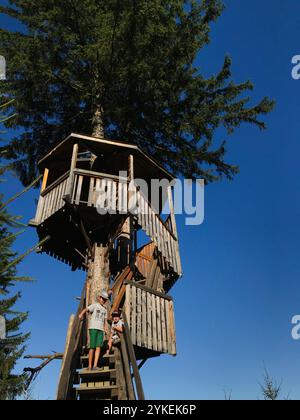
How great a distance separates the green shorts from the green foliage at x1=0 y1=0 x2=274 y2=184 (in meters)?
7.37

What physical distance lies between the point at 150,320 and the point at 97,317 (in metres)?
2.37

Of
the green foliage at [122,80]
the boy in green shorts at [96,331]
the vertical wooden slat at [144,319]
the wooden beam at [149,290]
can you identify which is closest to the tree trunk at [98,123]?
the green foliage at [122,80]

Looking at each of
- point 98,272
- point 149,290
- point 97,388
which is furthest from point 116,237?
point 97,388

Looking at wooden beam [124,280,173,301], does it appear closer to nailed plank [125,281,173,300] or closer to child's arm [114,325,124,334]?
nailed plank [125,281,173,300]

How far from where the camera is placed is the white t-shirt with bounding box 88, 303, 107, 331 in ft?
25.0

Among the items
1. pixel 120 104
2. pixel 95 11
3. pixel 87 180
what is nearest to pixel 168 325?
pixel 87 180

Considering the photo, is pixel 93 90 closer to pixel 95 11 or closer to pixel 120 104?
pixel 120 104

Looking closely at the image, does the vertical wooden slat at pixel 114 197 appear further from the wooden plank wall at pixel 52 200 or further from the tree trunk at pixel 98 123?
the tree trunk at pixel 98 123

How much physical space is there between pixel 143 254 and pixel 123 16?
6715 mm

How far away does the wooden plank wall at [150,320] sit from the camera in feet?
30.8

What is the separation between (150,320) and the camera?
984 centimetres

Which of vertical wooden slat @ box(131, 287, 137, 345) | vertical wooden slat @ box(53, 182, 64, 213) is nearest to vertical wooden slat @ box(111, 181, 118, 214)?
vertical wooden slat @ box(53, 182, 64, 213)

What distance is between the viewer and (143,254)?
1191 cm

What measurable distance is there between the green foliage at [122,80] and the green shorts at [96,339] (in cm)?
737
